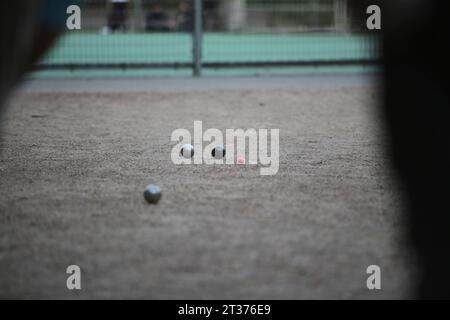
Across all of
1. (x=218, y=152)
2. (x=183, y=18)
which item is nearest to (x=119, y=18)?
(x=183, y=18)

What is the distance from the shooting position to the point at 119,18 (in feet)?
56.7

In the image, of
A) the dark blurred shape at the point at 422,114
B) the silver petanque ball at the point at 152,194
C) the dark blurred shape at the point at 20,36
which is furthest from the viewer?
the silver petanque ball at the point at 152,194

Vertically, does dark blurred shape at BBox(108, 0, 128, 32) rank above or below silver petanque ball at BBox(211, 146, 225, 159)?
above

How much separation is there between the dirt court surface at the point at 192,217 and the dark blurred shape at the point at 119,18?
9.15 m

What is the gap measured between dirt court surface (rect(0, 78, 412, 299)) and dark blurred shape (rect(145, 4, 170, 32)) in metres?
10.0

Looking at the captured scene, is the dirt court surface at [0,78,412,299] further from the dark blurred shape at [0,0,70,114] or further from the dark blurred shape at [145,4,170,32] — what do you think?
the dark blurred shape at [145,4,170,32]

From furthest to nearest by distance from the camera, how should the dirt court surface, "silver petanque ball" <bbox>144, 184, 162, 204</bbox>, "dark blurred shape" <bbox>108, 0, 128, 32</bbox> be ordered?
"dark blurred shape" <bbox>108, 0, 128, 32</bbox>, "silver petanque ball" <bbox>144, 184, 162, 204</bbox>, the dirt court surface

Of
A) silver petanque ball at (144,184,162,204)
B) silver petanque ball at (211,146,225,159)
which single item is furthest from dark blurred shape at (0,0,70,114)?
silver petanque ball at (211,146,225,159)

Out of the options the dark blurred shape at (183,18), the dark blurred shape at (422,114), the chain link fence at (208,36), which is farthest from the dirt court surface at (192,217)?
the dark blurred shape at (183,18)

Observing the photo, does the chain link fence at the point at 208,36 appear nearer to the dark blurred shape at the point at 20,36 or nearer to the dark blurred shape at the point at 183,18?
the dark blurred shape at the point at 183,18

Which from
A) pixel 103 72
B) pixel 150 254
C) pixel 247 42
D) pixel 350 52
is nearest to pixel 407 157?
pixel 150 254

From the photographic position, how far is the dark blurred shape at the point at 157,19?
17.9 m

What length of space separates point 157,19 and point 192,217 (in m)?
14.6

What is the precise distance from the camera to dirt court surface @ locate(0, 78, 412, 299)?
3.17 m
